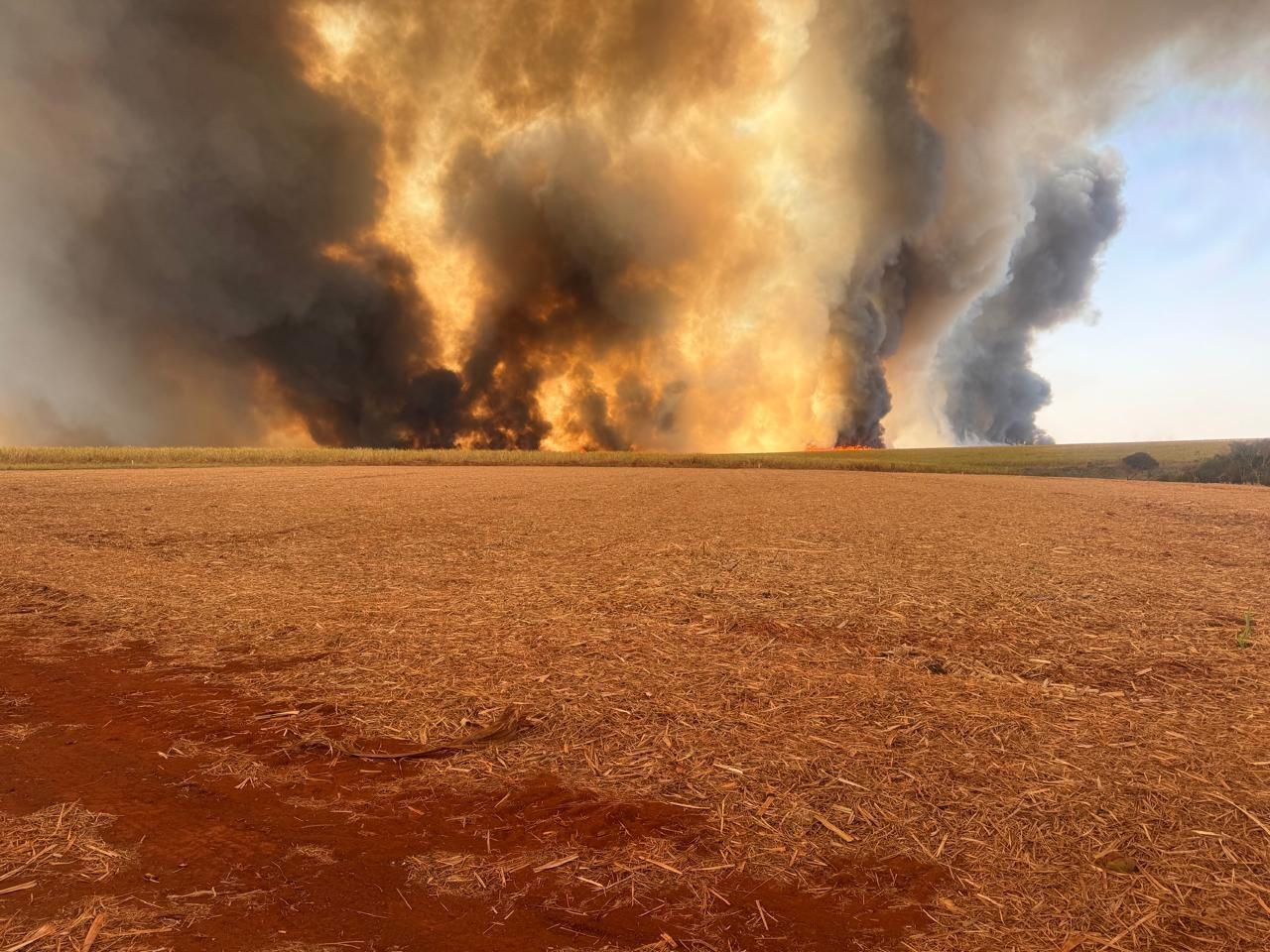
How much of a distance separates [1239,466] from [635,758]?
45639mm

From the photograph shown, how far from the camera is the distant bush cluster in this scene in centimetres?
3456

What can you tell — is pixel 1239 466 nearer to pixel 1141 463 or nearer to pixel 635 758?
pixel 1141 463

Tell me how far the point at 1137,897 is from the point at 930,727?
147cm

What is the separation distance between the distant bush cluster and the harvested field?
35.1 metres

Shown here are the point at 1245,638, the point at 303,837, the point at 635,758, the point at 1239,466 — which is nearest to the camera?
the point at 303,837

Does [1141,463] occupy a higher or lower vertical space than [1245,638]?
higher

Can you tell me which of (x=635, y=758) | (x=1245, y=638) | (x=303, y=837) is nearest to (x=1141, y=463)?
(x=1245, y=638)

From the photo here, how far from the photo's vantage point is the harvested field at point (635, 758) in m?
2.54

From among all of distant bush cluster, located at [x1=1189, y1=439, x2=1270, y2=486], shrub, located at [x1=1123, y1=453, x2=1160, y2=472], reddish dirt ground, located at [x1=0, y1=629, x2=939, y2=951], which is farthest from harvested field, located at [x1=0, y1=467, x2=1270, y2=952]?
shrub, located at [x1=1123, y1=453, x2=1160, y2=472]

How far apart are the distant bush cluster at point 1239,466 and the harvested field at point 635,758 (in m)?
35.1

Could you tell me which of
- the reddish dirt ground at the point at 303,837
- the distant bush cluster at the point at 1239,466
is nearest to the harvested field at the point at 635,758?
the reddish dirt ground at the point at 303,837

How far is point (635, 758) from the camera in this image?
375cm

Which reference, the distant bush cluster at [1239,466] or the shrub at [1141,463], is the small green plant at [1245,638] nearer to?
the distant bush cluster at [1239,466]

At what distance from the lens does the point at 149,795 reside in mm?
3303
